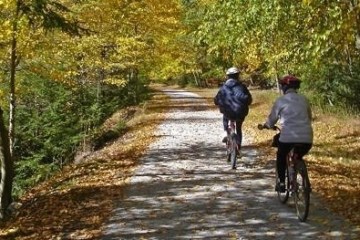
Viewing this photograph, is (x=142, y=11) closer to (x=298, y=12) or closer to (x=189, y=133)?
(x=189, y=133)

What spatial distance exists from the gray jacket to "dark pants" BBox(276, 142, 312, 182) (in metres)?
0.09

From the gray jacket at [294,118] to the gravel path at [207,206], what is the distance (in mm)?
1273

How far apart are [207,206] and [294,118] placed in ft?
7.58

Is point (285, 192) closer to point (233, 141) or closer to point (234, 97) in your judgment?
point (233, 141)

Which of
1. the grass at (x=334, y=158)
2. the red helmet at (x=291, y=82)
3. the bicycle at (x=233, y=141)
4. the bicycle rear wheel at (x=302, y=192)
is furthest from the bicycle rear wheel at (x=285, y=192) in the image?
the bicycle at (x=233, y=141)

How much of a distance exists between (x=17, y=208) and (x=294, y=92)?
6.67 metres

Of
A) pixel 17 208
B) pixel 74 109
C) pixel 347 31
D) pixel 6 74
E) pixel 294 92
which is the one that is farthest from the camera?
pixel 74 109

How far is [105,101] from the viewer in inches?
1052

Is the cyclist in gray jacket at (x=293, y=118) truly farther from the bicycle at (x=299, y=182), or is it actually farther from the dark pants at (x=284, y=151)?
the bicycle at (x=299, y=182)

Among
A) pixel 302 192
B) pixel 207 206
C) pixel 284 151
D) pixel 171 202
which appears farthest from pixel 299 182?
pixel 171 202

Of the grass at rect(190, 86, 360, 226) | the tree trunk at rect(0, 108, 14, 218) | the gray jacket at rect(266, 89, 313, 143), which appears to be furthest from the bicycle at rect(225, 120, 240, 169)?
the tree trunk at rect(0, 108, 14, 218)

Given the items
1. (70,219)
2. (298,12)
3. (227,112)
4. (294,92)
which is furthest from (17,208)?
(298,12)

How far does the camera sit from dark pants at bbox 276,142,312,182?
7.89 m

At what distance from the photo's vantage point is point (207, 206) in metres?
9.12
